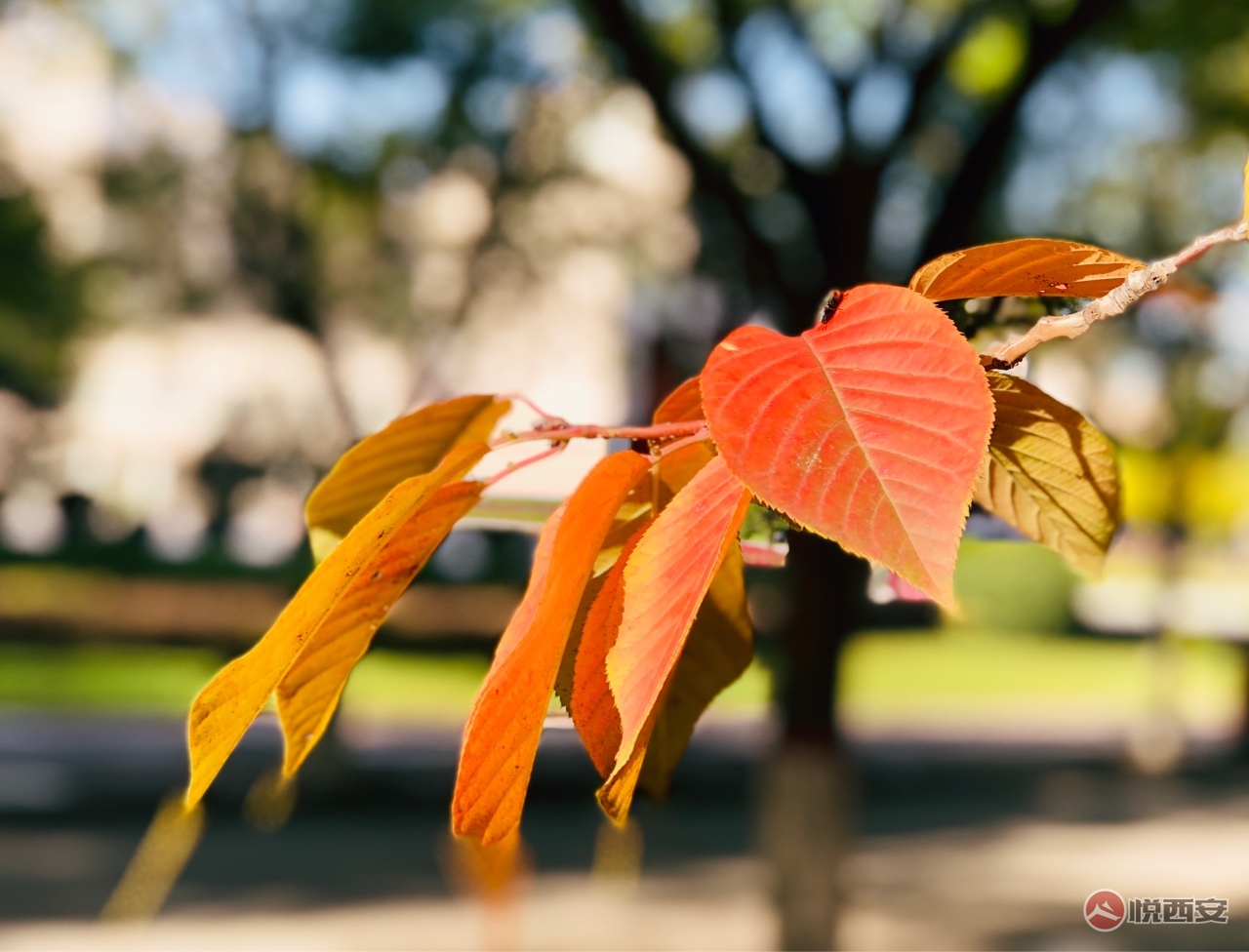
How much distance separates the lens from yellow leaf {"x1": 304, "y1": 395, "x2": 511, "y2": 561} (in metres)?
0.53

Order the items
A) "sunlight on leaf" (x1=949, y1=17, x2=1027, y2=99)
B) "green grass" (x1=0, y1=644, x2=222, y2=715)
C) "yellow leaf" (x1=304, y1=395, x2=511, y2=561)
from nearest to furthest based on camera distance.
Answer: "yellow leaf" (x1=304, y1=395, x2=511, y2=561) < "sunlight on leaf" (x1=949, y1=17, x2=1027, y2=99) < "green grass" (x1=0, y1=644, x2=222, y2=715)

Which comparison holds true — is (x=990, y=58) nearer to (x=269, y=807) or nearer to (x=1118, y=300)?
(x=1118, y=300)

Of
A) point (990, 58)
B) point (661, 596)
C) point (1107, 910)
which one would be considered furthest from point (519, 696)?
point (990, 58)

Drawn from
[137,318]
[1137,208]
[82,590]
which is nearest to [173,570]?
[82,590]

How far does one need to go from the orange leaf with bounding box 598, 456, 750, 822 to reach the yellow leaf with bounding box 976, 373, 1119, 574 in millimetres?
151

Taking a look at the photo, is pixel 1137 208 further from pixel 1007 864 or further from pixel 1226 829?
pixel 1226 829

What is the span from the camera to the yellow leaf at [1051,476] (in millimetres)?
468

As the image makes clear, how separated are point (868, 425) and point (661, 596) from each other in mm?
83

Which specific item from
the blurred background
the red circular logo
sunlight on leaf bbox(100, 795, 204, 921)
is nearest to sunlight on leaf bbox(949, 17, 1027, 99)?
the blurred background

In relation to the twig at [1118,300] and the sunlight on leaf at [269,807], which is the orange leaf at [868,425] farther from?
the sunlight on leaf at [269,807]

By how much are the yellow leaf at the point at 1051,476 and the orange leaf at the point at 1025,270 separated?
0.04 metres

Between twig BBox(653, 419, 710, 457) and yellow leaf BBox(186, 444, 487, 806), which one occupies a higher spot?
twig BBox(653, 419, 710, 457)

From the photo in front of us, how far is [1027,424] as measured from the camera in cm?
47

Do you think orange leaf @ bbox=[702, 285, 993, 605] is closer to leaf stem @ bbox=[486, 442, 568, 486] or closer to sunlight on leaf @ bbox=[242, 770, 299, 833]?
leaf stem @ bbox=[486, 442, 568, 486]
